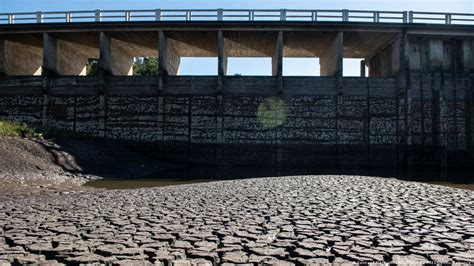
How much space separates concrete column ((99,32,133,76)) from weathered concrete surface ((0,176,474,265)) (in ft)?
63.5

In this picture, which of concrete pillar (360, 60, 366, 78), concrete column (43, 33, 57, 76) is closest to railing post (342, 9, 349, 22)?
concrete pillar (360, 60, 366, 78)

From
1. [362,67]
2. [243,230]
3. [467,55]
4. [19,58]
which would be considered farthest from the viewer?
[362,67]

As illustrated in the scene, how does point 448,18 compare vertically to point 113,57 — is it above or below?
above

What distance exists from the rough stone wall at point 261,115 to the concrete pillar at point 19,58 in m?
1.95

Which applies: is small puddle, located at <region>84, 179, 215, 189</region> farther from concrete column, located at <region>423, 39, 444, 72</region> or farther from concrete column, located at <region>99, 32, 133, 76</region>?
concrete column, located at <region>423, 39, 444, 72</region>

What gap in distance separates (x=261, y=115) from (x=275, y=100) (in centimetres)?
142

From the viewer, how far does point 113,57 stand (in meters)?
26.8

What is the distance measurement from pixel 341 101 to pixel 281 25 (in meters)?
6.64

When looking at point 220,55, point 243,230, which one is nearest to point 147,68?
point 220,55

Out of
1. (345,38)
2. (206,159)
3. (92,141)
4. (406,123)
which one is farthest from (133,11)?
(406,123)

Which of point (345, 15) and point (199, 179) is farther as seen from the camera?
point (345, 15)

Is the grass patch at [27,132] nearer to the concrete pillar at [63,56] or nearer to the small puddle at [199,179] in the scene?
the small puddle at [199,179]

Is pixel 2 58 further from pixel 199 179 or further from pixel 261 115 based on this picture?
pixel 199 179

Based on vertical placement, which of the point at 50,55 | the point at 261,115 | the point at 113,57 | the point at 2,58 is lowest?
the point at 261,115
